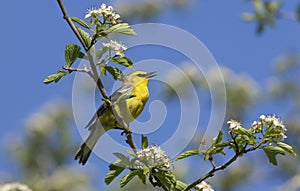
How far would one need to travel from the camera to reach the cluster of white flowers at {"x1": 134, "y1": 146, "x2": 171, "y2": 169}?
2771mm

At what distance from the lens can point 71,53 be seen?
2.82 meters

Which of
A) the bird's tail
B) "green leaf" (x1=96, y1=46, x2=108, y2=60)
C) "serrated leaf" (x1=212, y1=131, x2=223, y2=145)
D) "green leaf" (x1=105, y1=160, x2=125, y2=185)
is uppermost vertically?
the bird's tail

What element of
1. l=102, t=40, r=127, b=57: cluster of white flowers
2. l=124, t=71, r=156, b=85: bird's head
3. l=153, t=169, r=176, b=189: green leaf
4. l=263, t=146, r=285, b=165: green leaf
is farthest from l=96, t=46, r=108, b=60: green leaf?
l=124, t=71, r=156, b=85: bird's head

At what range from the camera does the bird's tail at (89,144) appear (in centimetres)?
397

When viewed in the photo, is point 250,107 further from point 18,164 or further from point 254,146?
point 254,146

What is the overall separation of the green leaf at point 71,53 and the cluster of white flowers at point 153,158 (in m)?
0.49

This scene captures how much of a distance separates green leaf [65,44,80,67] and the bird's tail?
1178 mm

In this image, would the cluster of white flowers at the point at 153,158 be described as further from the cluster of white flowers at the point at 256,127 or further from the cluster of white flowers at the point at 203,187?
the cluster of white flowers at the point at 256,127

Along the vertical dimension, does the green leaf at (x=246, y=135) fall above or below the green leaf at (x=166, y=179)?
below

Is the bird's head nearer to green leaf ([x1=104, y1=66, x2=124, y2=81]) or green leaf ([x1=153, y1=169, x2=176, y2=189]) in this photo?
green leaf ([x1=104, y1=66, x2=124, y2=81])

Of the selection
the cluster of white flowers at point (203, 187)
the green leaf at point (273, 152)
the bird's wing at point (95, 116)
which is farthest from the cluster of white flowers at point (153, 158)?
the bird's wing at point (95, 116)

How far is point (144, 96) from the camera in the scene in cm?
475

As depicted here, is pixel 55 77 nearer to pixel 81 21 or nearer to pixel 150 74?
pixel 81 21

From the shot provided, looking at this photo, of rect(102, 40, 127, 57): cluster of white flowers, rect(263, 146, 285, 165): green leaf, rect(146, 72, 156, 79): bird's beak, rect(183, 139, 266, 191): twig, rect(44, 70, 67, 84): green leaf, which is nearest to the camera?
rect(183, 139, 266, 191): twig
